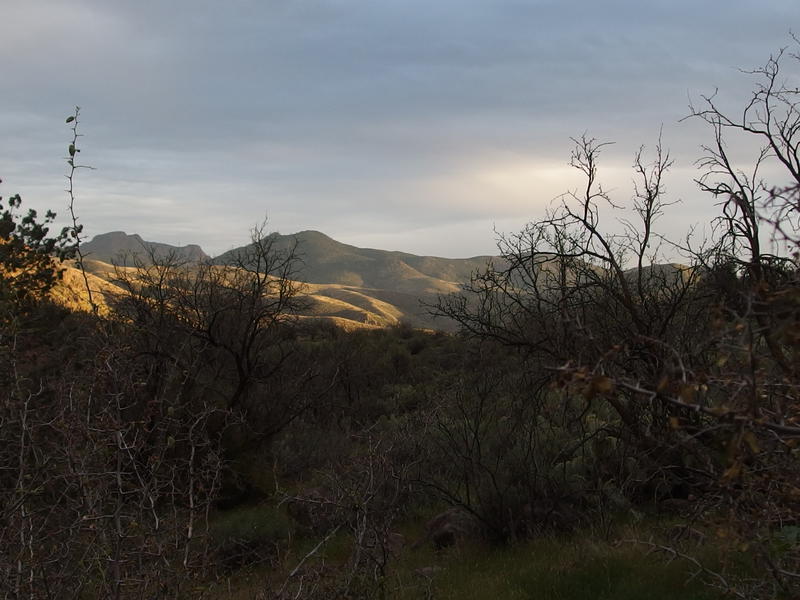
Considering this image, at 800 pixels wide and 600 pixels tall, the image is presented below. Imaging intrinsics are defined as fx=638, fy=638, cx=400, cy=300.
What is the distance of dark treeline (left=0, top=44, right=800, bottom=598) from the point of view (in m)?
3.26

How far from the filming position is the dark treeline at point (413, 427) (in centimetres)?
326

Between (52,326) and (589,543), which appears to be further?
(52,326)

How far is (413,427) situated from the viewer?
866 cm

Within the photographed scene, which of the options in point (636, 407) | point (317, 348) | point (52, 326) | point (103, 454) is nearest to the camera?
point (103, 454)

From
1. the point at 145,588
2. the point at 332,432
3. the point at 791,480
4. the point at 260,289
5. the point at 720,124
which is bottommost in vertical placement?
the point at 332,432

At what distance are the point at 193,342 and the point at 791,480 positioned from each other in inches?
480

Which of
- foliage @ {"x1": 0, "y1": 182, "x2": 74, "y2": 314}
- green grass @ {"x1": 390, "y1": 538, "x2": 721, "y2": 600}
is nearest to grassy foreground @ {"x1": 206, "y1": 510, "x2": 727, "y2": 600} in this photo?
green grass @ {"x1": 390, "y1": 538, "x2": 721, "y2": 600}

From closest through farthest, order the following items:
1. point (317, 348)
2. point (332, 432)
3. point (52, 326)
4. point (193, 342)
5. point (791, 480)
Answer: point (791, 480) → point (193, 342) → point (332, 432) → point (52, 326) → point (317, 348)

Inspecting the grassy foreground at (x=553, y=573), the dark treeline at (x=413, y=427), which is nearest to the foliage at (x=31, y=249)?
the dark treeline at (x=413, y=427)

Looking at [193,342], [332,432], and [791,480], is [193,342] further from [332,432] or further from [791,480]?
[791,480]

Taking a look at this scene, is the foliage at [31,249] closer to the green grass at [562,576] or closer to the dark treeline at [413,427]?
the dark treeline at [413,427]

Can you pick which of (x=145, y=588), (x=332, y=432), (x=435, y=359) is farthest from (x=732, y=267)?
(x=435, y=359)

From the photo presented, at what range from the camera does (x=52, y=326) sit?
1967 cm

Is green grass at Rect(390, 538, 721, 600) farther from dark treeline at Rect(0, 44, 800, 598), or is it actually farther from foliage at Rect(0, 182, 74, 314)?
foliage at Rect(0, 182, 74, 314)
